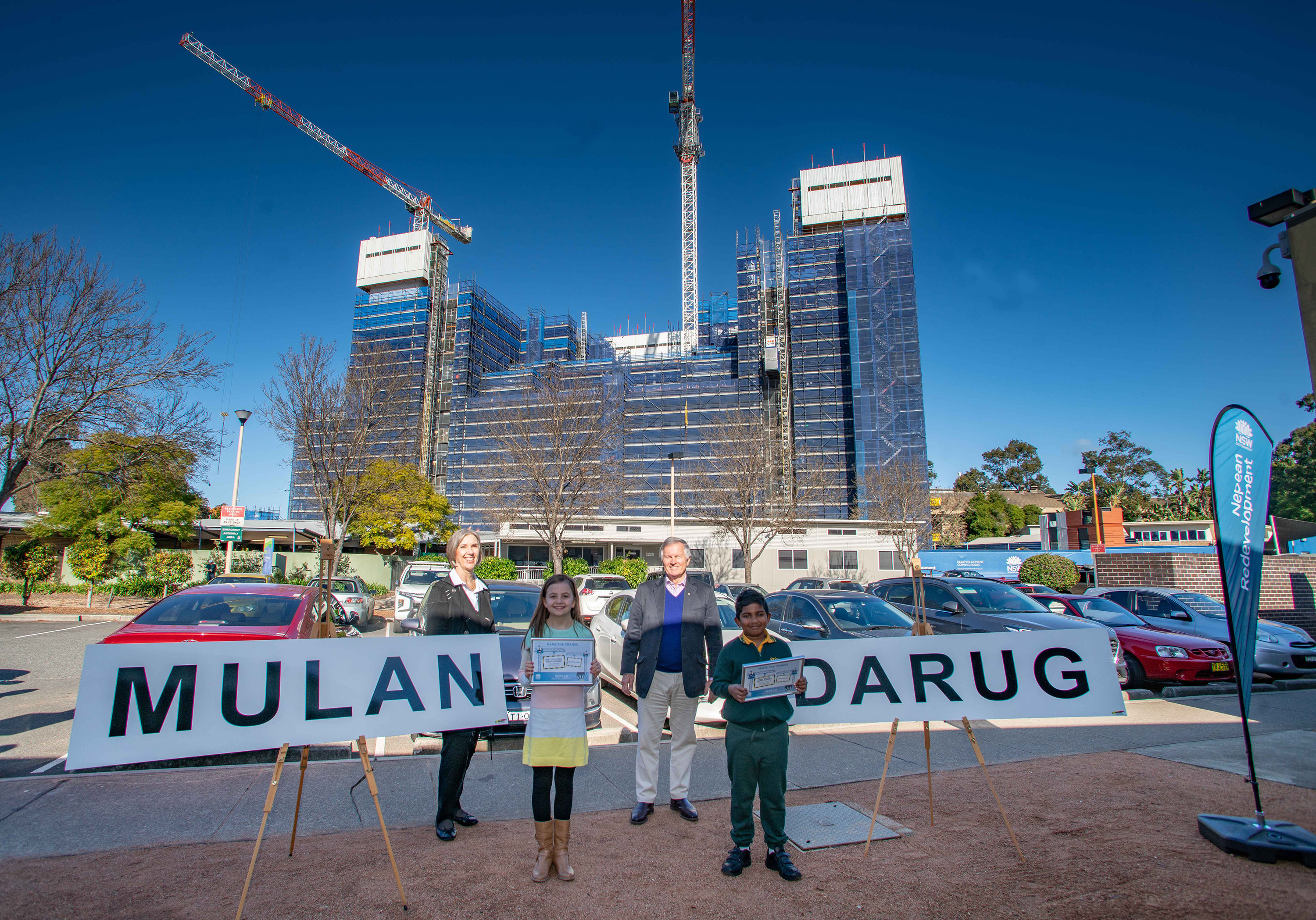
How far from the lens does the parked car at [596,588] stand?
1570 centimetres

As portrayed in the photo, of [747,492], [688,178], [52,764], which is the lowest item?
[52,764]

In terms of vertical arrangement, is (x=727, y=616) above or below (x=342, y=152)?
below

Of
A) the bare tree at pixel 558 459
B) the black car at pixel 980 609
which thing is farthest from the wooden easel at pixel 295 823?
the bare tree at pixel 558 459

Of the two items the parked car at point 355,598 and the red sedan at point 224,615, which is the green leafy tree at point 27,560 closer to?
the parked car at point 355,598

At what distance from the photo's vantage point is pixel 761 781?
141 inches

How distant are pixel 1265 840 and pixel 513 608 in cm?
706

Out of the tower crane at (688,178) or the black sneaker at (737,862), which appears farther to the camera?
the tower crane at (688,178)

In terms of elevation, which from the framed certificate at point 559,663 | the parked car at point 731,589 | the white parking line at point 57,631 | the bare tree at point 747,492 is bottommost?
the white parking line at point 57,631

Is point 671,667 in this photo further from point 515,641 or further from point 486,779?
point 515,641

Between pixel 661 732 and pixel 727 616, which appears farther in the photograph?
pixel 727 616

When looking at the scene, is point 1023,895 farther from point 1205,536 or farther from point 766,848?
point 1205,536

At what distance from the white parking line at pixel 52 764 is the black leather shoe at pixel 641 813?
4.67 meters

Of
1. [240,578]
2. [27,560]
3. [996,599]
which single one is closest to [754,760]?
[996,599]

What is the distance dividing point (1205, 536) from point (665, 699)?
171 ft
